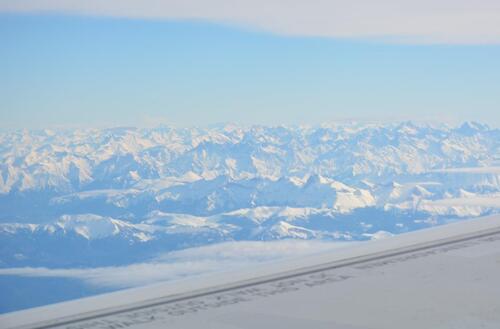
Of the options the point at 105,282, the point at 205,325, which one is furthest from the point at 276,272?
the point at 105,282

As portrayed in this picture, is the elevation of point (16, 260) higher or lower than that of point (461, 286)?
higher

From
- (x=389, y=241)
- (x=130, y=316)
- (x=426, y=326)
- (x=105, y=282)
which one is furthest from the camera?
(x=105, y=282)

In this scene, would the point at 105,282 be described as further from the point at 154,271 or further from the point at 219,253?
the point at 219,253

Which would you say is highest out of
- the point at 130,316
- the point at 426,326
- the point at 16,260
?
the point at 16,260

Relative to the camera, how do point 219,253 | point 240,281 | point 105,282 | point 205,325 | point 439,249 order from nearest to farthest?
point 205,325 < point 240,281 < point 439,249 < point 105,282 < point 219,253

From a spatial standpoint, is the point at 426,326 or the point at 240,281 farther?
the point at 240,281

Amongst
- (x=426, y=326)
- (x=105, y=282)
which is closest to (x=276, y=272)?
(x=426, y=326)

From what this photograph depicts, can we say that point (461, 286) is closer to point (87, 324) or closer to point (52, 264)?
point (87, 324)
